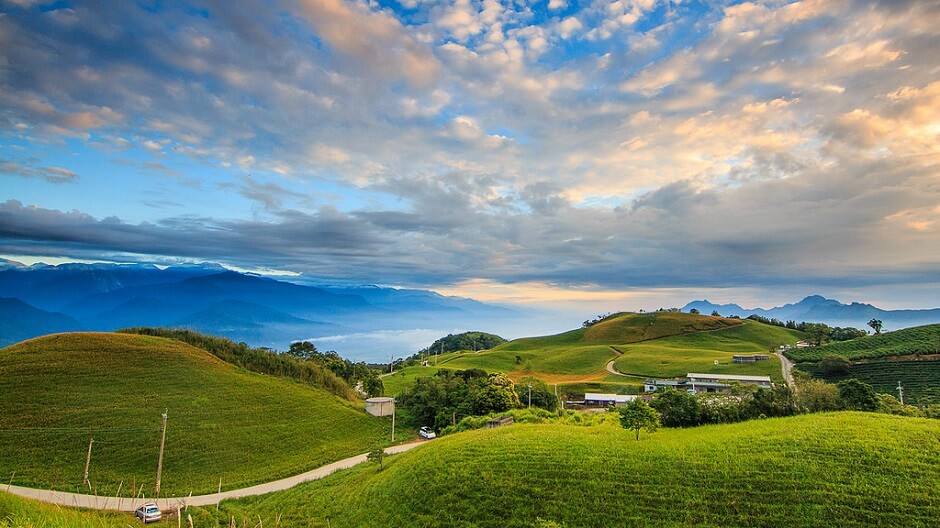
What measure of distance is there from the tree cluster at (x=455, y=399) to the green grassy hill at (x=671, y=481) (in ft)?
89.0

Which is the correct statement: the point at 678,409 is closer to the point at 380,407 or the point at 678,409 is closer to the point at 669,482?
the point at 669,482

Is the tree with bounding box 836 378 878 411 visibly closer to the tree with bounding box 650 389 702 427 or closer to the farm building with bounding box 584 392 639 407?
the tree with bounding box 650 389 702 427

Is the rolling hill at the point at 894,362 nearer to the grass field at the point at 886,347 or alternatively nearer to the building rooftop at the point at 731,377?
the grass field at the point at 886,347

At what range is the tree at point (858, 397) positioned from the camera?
112ft

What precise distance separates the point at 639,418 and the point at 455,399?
119 feet

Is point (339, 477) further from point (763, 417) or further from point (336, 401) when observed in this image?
point (763, 417)

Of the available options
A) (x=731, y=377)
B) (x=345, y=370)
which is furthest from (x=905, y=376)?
(x=345, y=370)

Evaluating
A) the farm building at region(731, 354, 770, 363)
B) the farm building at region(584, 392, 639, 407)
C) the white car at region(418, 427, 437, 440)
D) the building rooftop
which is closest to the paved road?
the white car at region(418, 427, 437, 440)

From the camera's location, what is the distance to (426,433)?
57656 mm

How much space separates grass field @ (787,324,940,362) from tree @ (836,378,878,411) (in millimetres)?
55431

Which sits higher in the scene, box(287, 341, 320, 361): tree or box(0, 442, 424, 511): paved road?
box(287, 341, 320, 361): tree

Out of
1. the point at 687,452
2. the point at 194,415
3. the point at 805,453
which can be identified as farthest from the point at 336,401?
the point at 805,453

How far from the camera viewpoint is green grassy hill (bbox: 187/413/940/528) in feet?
71.2

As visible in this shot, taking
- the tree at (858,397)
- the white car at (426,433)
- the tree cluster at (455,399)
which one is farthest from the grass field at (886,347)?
the white car at (426,433)
